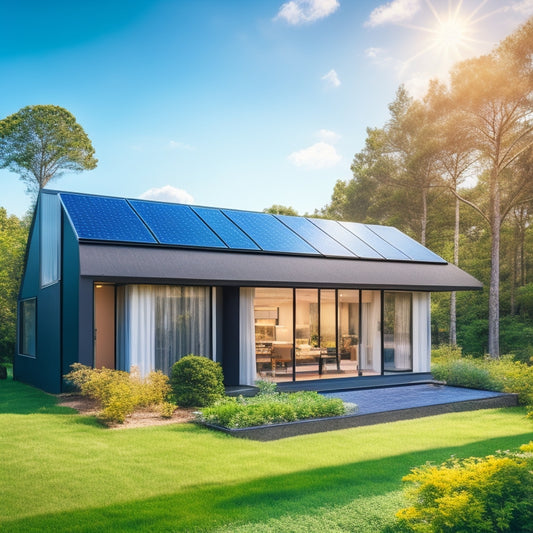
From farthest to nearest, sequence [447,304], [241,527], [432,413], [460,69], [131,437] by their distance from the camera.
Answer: [447,304] < [460,69] < [432,413] < [131,437] < [241,527]

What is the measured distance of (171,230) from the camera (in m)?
13.6

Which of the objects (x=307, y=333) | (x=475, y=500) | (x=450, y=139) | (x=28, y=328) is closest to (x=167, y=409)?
(x=307, y=333)

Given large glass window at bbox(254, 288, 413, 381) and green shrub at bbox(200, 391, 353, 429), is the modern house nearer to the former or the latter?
large glass window at bbox(254, 288, 413, 381)

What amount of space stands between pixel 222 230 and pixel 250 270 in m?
2.04

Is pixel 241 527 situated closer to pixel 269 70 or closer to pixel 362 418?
pixel 362 418

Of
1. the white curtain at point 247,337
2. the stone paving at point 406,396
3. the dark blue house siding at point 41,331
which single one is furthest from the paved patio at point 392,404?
the dark blue house siding at point 41,331

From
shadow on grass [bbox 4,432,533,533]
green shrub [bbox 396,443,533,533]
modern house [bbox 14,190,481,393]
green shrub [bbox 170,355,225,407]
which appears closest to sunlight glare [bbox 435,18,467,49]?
modern house [bbox 14,190,481,393]

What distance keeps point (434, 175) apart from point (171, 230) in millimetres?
19659

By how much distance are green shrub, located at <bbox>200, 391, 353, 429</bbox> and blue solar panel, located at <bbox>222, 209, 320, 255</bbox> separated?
4.45 meters

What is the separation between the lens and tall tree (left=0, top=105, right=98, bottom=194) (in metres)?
33.6

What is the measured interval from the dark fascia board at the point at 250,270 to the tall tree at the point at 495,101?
6.25 meters

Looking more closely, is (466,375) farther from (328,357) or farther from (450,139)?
(450,139)

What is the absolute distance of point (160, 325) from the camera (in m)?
12.6

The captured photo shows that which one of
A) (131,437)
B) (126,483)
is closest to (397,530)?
(126,483)
